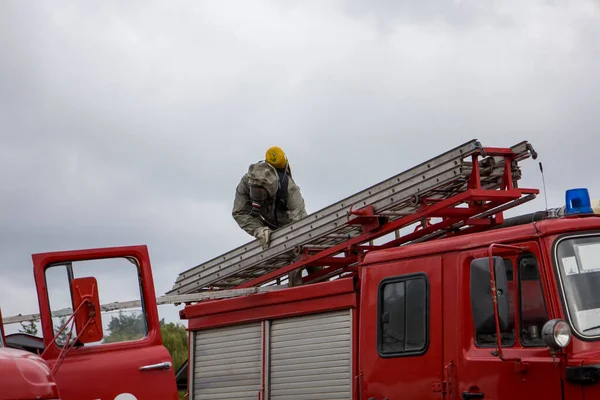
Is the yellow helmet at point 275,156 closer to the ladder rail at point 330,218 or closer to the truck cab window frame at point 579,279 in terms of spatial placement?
the ladder rail at point 330,218

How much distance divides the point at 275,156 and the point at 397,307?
323 centimetres

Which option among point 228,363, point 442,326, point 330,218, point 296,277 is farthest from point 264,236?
point 442,326

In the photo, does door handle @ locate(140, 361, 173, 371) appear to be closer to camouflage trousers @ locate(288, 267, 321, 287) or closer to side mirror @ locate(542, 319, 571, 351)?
camouflage trousers @ locate(288, 267, 321, 287)

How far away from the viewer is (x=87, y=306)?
651 cm

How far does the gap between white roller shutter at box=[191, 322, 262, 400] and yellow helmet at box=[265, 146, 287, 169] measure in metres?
1.98

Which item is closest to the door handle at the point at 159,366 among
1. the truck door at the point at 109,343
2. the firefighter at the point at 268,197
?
the truck door at the point at 109,343

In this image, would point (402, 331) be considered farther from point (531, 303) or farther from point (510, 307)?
point (531, 303)

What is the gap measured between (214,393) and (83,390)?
2364mm

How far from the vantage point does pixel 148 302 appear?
24.2ft

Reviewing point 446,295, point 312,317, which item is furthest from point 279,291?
point 446,295

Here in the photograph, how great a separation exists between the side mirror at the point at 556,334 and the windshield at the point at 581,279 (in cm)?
23

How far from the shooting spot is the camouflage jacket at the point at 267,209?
10.2 meters

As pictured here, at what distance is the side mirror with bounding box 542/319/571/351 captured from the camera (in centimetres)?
619

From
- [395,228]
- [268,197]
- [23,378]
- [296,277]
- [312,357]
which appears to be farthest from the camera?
[268,197]
